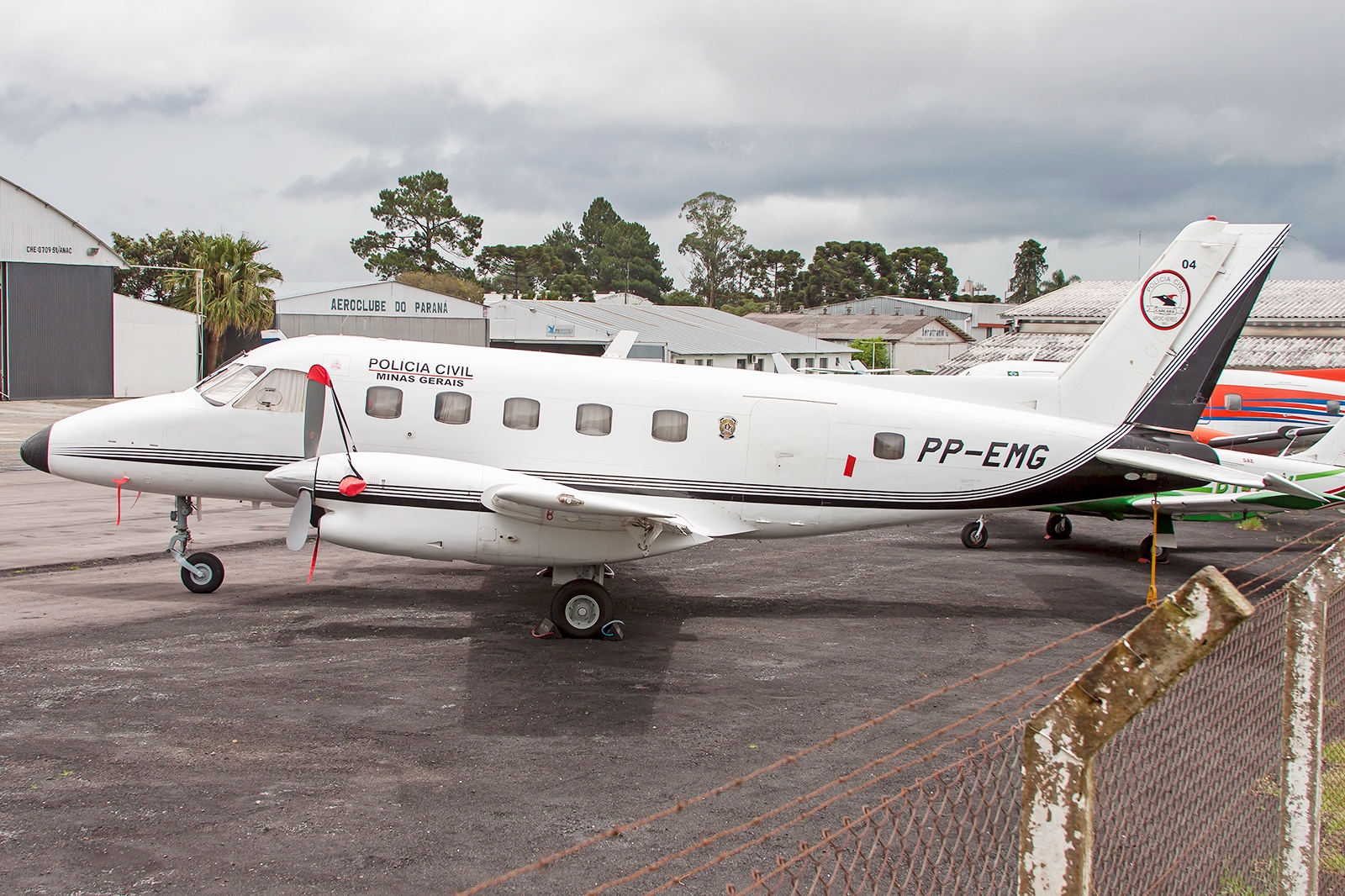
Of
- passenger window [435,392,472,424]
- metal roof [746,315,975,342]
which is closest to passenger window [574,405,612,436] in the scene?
passenger window [435,392,472,424]

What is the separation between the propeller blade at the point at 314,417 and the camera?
1148 cm

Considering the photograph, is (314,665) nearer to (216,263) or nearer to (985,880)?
(985,880)

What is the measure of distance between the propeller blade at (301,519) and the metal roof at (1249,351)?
27469 millimetres

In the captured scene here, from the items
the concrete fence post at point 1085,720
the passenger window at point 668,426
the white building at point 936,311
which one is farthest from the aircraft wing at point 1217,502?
the white building at point 936,311

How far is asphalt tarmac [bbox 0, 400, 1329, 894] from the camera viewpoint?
6.37 m

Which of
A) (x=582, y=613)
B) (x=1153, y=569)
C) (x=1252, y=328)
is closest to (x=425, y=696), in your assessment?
(x=582, y=613)

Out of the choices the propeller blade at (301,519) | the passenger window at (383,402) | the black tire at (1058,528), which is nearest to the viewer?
the propeller blade at (301,519)

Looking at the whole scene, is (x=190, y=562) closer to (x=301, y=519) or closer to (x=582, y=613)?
(x=301, y=519)

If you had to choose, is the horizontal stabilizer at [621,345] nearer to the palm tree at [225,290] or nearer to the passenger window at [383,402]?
the passenger window at [383,402]

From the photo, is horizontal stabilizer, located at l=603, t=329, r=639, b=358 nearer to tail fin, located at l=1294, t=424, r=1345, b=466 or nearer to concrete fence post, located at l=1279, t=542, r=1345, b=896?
tail fin, located at l=1294, t=424, r=1345, b=466

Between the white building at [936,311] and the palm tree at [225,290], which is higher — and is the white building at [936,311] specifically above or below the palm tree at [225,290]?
above

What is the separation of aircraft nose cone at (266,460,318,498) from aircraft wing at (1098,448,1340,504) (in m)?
9.72

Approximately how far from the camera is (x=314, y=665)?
9953mm

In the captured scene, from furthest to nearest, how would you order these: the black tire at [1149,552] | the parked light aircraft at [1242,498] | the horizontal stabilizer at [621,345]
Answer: the horizontal stabilizer at [621,345] < the black tire at [1149,552] < the parked light aircraft at [1242,498]
